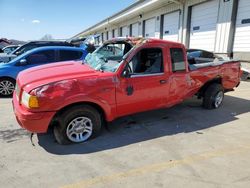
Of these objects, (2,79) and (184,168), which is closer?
(184,168)

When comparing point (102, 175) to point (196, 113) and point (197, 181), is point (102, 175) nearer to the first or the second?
point (197, 181)

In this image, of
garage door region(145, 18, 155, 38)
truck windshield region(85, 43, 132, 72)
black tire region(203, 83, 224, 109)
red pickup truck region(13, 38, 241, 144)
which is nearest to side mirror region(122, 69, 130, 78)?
red pickup truck region(13, 38, 241, 144)

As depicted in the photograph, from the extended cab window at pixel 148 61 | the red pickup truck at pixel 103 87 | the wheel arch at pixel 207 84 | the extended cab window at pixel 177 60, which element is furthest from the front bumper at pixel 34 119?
the wheel arch at pixel 207 84

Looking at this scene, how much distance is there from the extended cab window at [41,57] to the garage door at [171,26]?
36.1 ft

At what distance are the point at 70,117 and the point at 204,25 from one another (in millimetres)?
12394

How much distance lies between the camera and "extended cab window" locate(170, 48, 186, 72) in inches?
193

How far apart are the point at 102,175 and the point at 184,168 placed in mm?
1187

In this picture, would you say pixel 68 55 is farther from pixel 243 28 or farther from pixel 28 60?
pixel 243 28

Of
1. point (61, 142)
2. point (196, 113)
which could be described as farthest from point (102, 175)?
point (196, 113)

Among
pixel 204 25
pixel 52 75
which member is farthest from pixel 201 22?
pixel 52 75

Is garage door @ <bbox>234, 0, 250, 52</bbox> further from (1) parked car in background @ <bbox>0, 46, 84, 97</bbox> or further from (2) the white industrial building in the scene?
(1) parked car in background @ <bbox>0, 46, 84, 97</bbox>

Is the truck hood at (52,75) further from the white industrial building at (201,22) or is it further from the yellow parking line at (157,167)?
the white industrial building at (201,22)

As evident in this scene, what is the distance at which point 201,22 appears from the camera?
14.1 meters

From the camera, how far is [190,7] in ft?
48.9
